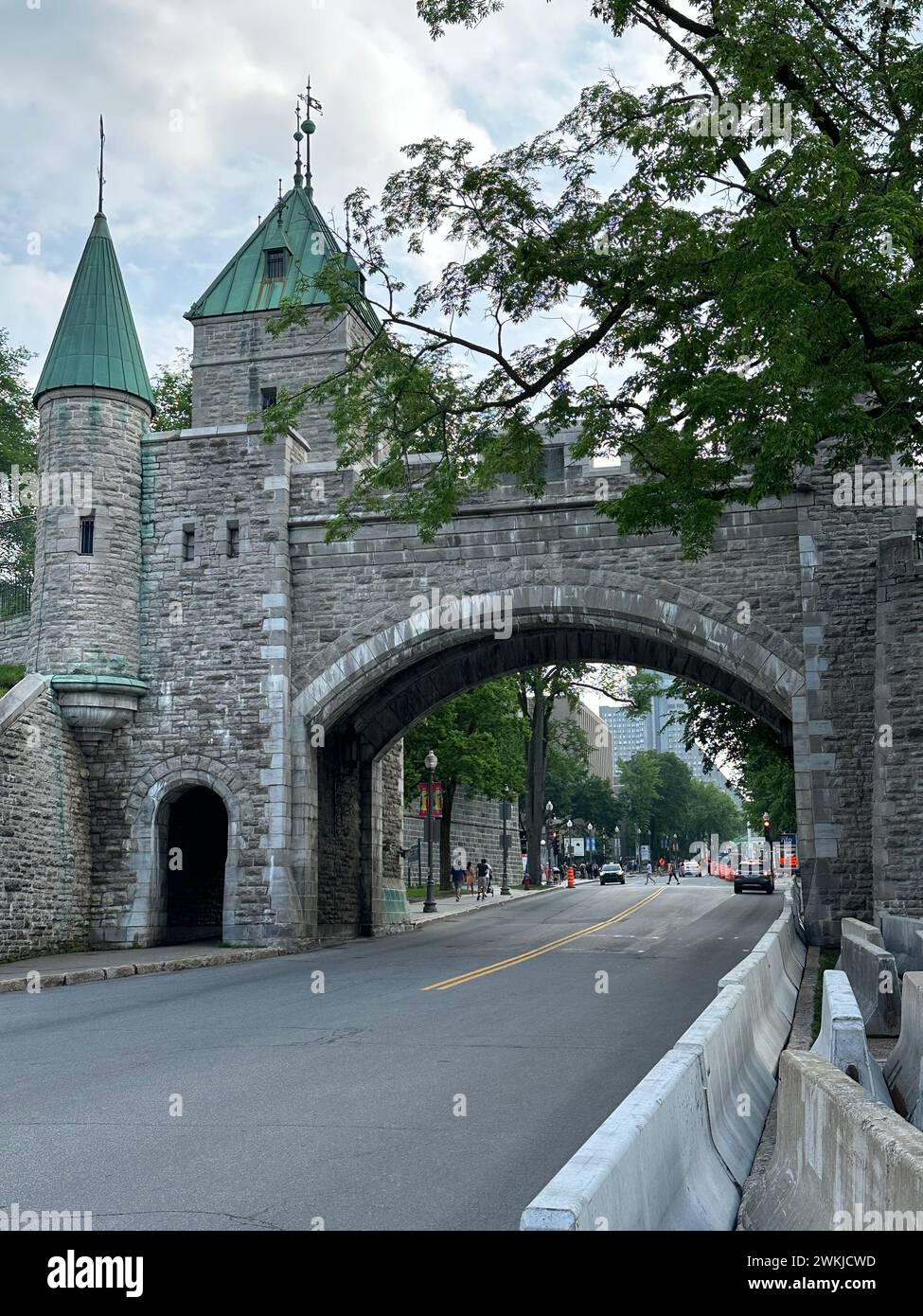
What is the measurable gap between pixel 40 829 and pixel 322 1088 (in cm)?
1469

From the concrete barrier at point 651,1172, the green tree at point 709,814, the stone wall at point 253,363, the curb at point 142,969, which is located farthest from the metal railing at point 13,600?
the green tree at point 709,814

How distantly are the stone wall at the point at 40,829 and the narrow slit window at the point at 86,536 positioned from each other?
2803 millimetres

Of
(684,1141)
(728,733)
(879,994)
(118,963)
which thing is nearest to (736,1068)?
(684,1141)

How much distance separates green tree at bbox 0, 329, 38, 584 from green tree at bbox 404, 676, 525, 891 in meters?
15.9

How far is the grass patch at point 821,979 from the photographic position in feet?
34.9

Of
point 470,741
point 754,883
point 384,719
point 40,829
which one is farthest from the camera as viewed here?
point 754,883

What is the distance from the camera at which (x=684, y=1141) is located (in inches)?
204

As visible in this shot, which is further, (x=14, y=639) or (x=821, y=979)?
(x=14, y=639)

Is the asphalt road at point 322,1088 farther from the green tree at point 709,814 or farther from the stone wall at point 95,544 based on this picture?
the green tree at point 709,814

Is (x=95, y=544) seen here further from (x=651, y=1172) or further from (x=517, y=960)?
(x=651, y=1172)

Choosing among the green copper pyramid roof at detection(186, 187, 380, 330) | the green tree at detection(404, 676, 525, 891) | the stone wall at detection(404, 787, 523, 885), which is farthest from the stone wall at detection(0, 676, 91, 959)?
the stone wall at detection(404, 787, 523, 885)
